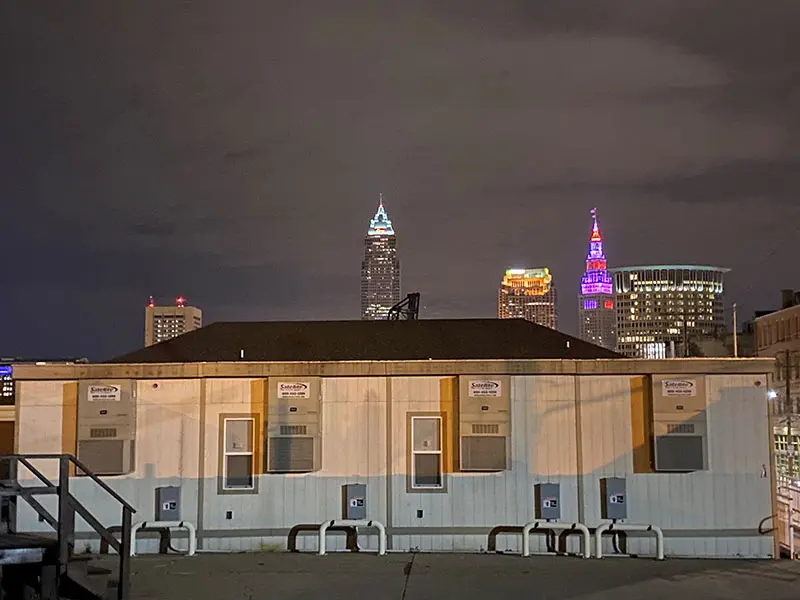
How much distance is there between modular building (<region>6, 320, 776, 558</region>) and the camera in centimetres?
1223

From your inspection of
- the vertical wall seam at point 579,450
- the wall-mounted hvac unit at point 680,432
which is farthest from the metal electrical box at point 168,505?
the wall-mounted hvac unit at point 680,432

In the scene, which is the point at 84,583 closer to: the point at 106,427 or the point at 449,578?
the point at 106,427

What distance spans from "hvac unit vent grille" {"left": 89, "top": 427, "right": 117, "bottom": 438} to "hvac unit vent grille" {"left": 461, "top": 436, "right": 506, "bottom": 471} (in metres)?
5.14

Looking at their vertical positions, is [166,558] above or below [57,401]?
below

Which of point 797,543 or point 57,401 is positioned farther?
point 797,543

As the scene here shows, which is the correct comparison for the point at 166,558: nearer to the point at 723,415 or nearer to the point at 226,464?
the point at 226,464

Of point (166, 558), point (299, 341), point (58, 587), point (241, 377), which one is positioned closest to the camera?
point (58, 587)

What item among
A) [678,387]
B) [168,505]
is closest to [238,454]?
[168,505]

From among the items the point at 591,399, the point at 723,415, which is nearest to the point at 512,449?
the point at 591,399

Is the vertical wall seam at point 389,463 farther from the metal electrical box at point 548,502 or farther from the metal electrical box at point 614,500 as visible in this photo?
the metal electrical box at point 614,500

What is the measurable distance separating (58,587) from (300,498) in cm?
430

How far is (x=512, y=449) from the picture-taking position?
12.4m

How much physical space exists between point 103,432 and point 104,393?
57 cm

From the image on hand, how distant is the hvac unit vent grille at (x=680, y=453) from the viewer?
478 inches
